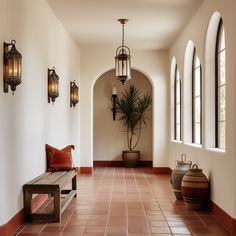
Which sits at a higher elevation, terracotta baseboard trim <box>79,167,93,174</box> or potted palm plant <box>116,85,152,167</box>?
potted palm plant <box>116,85,152,167</box>

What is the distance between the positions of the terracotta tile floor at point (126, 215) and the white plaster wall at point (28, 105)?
616 millimetres

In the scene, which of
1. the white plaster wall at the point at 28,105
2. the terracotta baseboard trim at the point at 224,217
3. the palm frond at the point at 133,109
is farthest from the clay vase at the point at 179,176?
the palm frond at the point at 133,109

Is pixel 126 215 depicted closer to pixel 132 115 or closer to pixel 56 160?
pixel 56 160

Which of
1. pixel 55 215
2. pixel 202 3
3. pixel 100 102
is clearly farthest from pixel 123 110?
pixel 55 215

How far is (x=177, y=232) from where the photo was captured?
4.68 meters

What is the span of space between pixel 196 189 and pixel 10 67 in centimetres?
296

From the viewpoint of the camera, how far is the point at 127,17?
7.31m

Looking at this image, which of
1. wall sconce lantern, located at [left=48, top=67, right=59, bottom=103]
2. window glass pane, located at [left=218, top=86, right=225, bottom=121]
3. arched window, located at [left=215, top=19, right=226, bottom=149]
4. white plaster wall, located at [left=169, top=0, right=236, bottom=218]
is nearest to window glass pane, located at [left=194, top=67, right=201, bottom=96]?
white plaster wall, located at [left=169, top=0, right=236, bottom=218]

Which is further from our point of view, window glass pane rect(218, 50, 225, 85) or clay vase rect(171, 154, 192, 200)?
clay vase rect(171, 154, 192, 200)

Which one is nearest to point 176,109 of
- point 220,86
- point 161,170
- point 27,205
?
point 161,170

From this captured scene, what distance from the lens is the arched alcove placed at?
41.3ft

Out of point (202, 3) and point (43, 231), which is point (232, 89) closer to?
point (202, 3)

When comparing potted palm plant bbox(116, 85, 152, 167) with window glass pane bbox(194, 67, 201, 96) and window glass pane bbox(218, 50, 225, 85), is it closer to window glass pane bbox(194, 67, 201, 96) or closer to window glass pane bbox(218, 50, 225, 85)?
window glass pane bbox(194, 67, 201, 96)

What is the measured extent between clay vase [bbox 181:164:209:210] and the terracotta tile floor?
0.45ft
